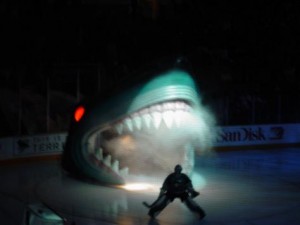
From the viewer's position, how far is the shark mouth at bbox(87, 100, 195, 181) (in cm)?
1184

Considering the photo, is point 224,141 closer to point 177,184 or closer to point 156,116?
point 156,116

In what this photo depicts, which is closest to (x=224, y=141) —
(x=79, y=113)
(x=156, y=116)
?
(x=79, y=113)

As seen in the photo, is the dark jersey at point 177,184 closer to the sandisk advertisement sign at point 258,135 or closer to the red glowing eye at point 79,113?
the red glowing eye at point 79,113

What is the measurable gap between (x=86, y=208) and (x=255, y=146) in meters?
13.8

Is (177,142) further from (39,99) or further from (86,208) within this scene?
(39,99)

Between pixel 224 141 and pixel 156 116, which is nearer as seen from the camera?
pixel 156 116

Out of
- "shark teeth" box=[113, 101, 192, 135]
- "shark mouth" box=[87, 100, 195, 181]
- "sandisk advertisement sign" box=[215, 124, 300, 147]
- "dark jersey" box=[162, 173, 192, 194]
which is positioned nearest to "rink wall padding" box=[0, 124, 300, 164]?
"sandisk advertisement sign" box=[215, 124, 300, 147]

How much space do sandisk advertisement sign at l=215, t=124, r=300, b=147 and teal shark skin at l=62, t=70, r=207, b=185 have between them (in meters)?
11.3

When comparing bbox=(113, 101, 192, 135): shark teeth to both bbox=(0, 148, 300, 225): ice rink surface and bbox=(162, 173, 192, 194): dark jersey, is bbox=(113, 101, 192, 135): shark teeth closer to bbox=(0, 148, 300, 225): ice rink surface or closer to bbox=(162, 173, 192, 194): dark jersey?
bbox=(0, 148, 300, 225): ice rink surface

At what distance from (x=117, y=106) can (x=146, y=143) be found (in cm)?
316

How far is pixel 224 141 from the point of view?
2325cm

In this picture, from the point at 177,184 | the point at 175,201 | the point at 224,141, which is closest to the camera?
the point at 177,184

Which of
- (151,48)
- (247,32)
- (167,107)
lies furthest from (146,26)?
(167,107)

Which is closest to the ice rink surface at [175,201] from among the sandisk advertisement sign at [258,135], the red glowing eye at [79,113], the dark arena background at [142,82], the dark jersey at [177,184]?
the dark arena background at [142,82]
